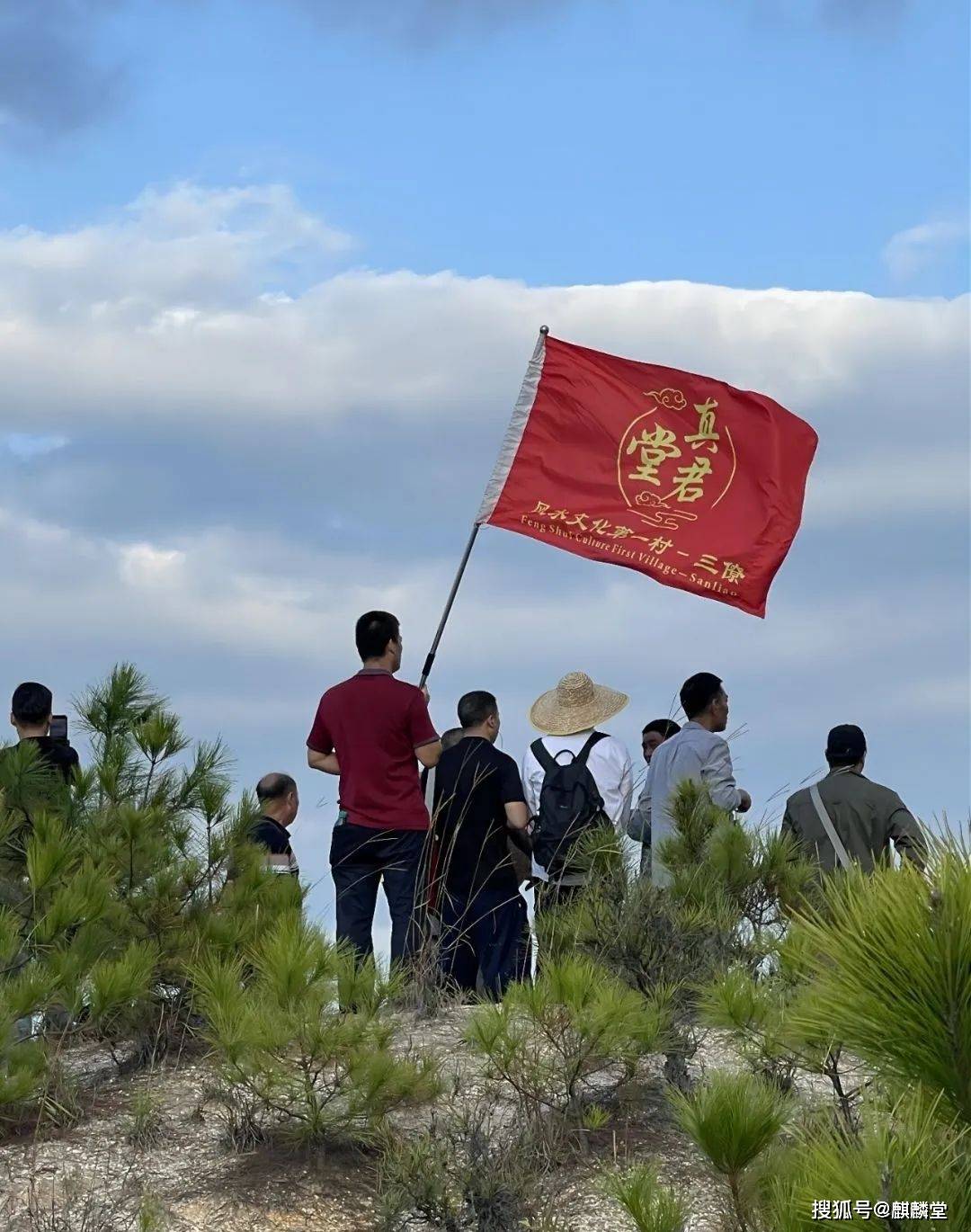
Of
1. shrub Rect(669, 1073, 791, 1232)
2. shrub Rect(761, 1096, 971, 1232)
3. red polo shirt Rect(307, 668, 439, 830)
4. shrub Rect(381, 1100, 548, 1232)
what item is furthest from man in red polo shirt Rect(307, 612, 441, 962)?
shrub Rect(761, 1096, 971, 1232)

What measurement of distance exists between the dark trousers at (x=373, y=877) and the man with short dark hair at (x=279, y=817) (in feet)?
0.79

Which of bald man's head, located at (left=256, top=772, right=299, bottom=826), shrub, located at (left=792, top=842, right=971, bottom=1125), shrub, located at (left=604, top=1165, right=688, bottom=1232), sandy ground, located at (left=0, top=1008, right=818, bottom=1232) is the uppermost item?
bald man's head, located at (left=256, top=772, right=299, bottom=826)

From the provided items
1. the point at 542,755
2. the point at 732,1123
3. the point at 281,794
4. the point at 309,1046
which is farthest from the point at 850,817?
the point at 732,1123

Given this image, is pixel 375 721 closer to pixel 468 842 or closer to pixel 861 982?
pixel 468 842

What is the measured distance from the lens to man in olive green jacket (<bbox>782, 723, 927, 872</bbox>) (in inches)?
284

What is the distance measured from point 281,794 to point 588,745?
1.57 meters

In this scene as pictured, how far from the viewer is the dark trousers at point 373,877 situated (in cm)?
735

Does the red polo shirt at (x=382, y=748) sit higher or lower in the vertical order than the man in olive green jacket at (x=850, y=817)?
higher

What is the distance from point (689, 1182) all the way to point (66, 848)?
250 centimetres

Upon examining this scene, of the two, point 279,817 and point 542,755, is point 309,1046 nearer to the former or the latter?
point 279,817

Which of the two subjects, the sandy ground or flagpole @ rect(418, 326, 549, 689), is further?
flagpole @ rect(418, 326, 549, 689)

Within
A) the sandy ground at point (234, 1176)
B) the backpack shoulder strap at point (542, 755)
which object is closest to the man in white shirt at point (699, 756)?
the backpack shoulder strap at point (542, 755)

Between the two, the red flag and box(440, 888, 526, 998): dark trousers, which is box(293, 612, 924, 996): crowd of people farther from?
the red flag

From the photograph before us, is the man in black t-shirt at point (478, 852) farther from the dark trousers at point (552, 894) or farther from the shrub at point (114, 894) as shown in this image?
the shrub at point (114, 894)
